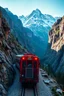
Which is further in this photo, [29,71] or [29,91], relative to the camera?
[29,71]

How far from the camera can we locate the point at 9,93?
119ft

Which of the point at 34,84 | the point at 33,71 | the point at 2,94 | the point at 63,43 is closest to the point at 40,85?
the point at 34,84

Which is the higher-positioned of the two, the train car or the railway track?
the train car

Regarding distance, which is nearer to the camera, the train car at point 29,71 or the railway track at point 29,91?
the railway track at point 29,91

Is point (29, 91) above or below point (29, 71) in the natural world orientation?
below

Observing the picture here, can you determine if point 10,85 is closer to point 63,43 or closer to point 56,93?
point 56,93

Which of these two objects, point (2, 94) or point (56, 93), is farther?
point (56, 93)

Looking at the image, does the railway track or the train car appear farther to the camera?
the train car

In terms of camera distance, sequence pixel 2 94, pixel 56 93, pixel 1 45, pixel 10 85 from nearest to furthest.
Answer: pixel 2 94 < pixel 56 93 < pixel 10 85 < pixel 1 45

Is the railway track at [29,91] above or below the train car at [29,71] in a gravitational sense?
below

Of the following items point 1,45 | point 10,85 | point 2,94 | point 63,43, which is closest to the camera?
point 2,94

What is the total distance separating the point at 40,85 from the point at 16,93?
26.9 feet

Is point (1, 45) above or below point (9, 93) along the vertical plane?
above

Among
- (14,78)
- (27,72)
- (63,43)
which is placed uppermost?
(27,72)
